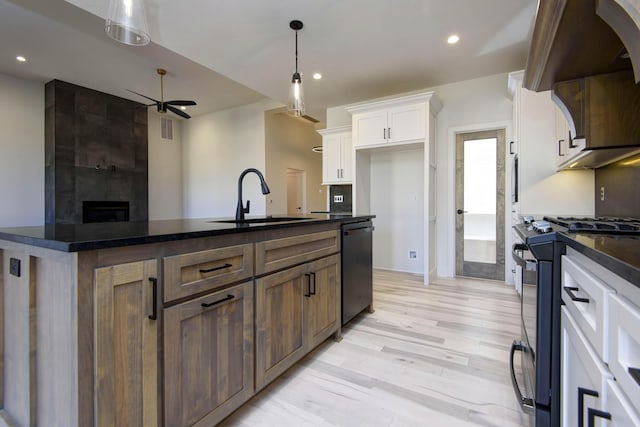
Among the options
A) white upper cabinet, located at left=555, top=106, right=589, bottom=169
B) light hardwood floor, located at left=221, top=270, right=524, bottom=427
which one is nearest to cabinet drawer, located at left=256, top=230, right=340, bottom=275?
light hardwood floor, located at left=221, top=270, right=524, bottom=427

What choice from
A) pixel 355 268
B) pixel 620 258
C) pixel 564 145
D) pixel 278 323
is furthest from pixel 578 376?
pixel 564 145

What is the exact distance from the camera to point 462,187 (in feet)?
13.8

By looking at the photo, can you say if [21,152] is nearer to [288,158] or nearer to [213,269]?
[288,158]

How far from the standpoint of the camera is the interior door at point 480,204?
3.99 metres

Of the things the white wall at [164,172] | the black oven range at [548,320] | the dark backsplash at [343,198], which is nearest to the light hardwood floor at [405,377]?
the black oven range at [548,320]

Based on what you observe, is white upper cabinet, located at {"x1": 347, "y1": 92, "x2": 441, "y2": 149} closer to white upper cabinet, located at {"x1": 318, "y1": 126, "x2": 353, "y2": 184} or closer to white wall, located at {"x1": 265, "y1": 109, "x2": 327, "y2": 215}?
white upper cabinet, located at {"x1": 318, "y1": 126, "x2": 353, "y2": 184}

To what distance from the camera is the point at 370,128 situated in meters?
4.26

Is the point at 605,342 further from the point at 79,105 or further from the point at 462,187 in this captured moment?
the point at 79,105

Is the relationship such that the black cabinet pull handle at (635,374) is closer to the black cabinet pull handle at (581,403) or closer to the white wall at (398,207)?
the black cabinet pull handle at (581,403)

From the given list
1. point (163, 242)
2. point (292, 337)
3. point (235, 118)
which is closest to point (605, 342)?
point (163, 242)

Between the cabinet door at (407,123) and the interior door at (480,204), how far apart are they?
0.74m

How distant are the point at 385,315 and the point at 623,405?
2.28m

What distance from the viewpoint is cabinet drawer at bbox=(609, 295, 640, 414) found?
0.54 meters

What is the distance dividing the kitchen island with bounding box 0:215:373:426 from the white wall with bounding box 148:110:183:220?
6462 mm
